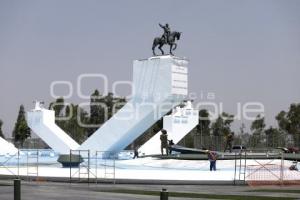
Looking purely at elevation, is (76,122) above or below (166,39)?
below

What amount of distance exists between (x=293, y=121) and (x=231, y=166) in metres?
32.3

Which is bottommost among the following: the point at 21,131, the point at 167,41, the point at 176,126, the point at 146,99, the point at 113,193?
the point at 113,193

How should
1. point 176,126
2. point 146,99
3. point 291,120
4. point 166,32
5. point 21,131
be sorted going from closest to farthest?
point 146,99
point 166,32
point 176,126
point 291,120
point 21,131

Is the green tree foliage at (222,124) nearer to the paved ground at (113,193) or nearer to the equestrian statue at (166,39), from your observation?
the equestrian statue at (166,39)

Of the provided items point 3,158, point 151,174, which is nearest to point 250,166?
point 151,174

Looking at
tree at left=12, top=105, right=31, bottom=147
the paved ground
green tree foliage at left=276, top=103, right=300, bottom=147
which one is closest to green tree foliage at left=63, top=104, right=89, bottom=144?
tree at left=12, top=105, right=31, bottom=147

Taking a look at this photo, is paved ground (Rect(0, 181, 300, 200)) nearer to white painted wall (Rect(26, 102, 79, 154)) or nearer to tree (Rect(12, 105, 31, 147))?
white painted wall (Rect(26, 102, 79, 154))

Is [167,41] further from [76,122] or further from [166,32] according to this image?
[76,122]

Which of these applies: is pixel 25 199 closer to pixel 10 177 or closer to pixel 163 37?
pixel 10 177

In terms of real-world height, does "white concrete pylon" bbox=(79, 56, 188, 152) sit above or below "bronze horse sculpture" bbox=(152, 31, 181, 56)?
below

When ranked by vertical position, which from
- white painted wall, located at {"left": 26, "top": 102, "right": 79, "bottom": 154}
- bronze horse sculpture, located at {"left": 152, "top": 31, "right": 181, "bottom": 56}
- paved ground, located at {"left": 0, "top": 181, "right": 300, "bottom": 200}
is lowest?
paved ground, located at {"left": 0, "top": 181, "right": 300, "bottom": 200}

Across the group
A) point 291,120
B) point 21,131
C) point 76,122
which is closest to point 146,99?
point 291,120

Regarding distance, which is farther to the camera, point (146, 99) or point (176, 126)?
point (176, 126)

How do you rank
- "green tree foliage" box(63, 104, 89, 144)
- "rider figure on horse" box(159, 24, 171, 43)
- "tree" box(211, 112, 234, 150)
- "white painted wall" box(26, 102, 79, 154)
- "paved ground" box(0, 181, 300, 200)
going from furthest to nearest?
"tree" box(211, 112, 234, 150), "green tree foliage" box(63, 104, 89, 144), "white painted wall" box(26, 102, 79, 154), "rider figure on horse" box(159, 24, 171, 43), "paved ground" box(0, 181, 300, 200)
